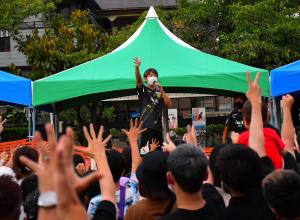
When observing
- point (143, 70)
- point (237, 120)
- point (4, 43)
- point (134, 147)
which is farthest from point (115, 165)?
point (4, 43)

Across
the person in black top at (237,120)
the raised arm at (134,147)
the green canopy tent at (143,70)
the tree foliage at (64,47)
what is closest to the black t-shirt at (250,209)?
the raised arm at (134,147)

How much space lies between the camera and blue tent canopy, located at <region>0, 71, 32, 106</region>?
23.4 feet

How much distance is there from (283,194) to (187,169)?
0.45m

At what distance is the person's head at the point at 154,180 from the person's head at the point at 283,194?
0.60m

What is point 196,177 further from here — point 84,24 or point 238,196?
point 84,24

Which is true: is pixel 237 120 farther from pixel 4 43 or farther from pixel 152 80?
pixel 4 43

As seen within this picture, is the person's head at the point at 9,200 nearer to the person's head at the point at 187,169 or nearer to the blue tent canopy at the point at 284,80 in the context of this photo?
the person's head at the point at 187,169

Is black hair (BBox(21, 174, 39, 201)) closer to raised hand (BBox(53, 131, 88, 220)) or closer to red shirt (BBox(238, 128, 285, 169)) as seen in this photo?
red shirt (BBox(238, 128, 285, 169))

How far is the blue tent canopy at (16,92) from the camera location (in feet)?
23.4

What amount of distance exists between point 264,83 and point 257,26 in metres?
8.78

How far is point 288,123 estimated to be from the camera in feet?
11.7

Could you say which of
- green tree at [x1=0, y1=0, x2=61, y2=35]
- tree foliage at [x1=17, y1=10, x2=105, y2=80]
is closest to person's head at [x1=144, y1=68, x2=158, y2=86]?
tree foliage at [x1=17, y1=10, x2=105, y2=80]

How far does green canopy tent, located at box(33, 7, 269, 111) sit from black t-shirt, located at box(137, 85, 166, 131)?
2.32 feet

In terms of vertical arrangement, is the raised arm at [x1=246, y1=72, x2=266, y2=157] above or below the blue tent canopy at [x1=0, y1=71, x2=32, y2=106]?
below
